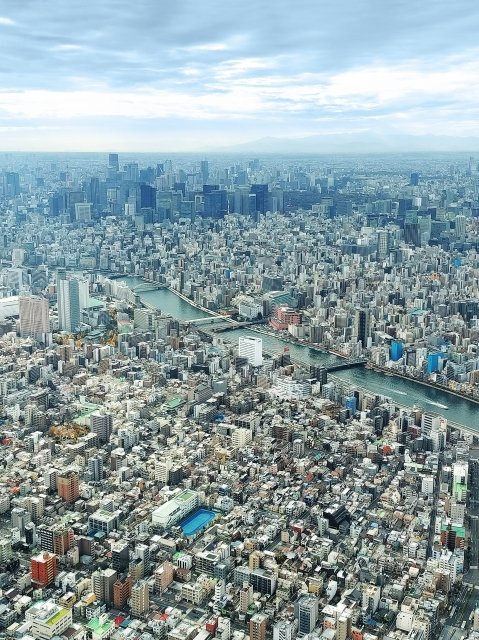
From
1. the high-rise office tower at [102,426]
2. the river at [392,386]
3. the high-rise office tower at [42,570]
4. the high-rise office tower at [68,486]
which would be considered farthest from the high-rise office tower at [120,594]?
the river at [392,386]

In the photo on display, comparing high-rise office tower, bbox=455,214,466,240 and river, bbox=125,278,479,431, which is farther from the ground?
high-rise office tower, bbox=455,214,466,240

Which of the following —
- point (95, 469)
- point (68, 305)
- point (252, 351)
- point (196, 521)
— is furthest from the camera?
point (68, 305)

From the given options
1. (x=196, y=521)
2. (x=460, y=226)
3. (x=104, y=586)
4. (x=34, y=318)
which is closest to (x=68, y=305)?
(x=34, y=318)

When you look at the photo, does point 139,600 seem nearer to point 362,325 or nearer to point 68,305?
point 362,325

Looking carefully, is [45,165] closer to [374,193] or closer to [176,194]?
[176,194]

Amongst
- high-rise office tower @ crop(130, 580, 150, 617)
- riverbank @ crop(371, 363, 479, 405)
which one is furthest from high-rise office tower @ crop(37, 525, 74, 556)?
riverbank @ crop(371, 363, 479, 405)

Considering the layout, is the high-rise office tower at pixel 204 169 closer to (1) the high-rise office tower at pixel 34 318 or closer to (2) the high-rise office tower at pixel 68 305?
(2) the high-rise office tower at pixel 68 305

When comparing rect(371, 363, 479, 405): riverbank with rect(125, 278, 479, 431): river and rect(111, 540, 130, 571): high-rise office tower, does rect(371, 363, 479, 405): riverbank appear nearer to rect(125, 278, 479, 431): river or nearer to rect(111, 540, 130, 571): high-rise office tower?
rect(125, 278, 479, 431): river
